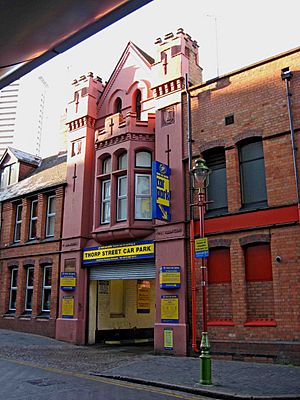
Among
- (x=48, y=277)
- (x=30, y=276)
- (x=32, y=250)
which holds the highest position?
(x=32, y=250)

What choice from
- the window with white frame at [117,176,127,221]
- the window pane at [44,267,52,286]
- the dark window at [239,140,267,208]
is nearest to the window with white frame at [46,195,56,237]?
the window pane at [44,267,52,286]

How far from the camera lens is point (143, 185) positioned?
56.4ft

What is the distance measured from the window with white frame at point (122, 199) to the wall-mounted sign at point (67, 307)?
14.1ft

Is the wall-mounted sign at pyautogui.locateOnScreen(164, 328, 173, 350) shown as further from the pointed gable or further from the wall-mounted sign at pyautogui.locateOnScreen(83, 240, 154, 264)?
the pointed gable

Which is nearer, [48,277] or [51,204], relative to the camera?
[48,277]

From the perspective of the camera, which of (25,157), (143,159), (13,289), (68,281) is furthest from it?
(25,157)

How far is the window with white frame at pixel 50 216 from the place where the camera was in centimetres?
2108

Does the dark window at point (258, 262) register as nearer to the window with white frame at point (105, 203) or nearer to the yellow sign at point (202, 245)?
the yellow sign at point (202, 245)

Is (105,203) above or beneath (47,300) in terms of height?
above

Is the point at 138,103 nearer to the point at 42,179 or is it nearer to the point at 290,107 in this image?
the point at 42,179

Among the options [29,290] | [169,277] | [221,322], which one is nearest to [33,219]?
[29,290]

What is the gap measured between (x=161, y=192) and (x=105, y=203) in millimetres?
4169

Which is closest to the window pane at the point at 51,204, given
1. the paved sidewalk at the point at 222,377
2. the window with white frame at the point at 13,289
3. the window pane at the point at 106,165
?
the window with white frame at the point at 13,289

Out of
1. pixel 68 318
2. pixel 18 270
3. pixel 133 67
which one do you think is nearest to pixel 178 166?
pixel 133 67
